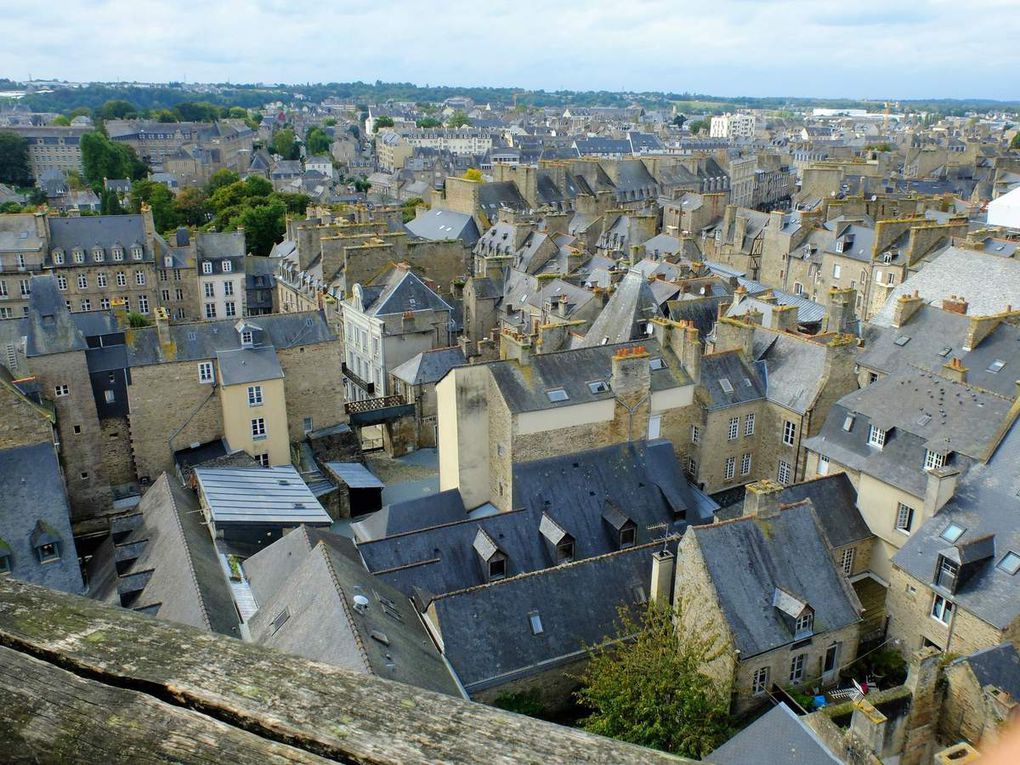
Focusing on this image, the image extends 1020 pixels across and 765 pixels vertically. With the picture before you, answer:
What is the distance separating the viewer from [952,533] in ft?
70.6

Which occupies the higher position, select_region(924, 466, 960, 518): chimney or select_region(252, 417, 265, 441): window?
select_region(924, 466, 960, 518): chimney

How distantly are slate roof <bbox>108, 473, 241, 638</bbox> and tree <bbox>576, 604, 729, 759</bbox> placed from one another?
9170 millimetres

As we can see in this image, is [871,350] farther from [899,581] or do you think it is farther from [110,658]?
[110,658]

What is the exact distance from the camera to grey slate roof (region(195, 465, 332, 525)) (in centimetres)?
2622

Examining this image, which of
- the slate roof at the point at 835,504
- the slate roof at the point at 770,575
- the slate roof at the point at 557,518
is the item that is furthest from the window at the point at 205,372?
the slate roof at the point at 835,504

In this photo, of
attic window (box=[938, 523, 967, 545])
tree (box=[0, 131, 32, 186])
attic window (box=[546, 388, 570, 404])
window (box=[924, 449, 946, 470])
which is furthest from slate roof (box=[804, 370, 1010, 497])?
tree (box=[0, 131, 32, 186])

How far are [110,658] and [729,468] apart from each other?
2955cm

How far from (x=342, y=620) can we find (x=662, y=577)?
8.96 metres

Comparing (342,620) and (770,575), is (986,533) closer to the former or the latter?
(770,575)

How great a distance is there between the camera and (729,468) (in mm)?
30859

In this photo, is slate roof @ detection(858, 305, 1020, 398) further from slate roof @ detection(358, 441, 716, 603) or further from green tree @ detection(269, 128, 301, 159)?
green tree @ detection(269, 128, 301, 159)

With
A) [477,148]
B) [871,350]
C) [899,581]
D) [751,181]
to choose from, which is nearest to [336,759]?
[899,581]

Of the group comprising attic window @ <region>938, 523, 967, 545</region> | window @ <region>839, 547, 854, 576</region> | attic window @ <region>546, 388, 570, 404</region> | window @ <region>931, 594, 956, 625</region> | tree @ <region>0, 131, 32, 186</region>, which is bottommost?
window @ <region>839, 547, 854, 576</region>

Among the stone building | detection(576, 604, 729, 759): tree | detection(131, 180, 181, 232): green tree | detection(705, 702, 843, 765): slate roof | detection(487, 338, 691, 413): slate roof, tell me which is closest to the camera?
detection(705, 702, 843, 765): slate roof
